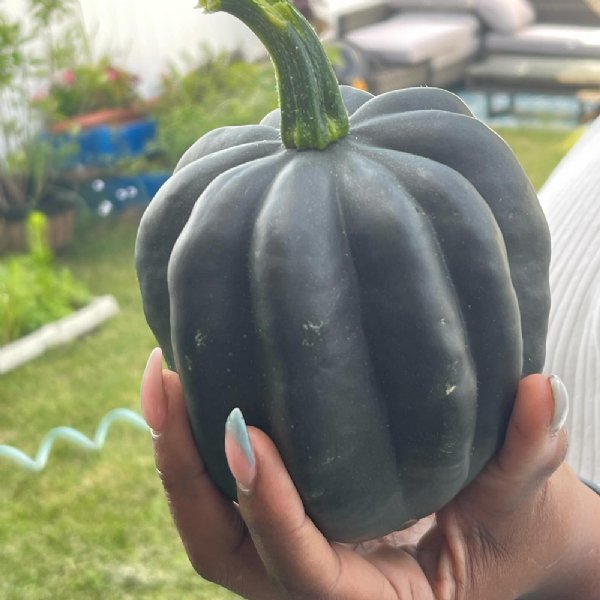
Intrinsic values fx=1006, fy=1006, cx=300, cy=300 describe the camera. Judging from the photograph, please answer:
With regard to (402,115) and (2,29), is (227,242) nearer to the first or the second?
(402,115)

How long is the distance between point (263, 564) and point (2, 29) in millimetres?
4191

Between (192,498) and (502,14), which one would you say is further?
(502,14)

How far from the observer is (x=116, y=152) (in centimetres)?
580

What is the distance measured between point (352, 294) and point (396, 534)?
0.43m

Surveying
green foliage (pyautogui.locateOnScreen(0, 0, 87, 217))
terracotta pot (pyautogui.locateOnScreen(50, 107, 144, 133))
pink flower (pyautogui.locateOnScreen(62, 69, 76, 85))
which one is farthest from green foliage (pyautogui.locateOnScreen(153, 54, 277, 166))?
green foliage (pyautogui.locateOnScreen(0, 0, 87, 217))

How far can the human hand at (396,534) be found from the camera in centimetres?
96

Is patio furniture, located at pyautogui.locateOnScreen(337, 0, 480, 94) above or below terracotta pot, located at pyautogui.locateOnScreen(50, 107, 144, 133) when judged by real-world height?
below

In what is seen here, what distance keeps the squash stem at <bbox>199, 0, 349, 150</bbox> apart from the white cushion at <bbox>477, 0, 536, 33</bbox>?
30.1 ft

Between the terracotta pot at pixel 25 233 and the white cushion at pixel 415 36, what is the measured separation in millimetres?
4212

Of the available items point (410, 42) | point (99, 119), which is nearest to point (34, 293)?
point (99, 119)

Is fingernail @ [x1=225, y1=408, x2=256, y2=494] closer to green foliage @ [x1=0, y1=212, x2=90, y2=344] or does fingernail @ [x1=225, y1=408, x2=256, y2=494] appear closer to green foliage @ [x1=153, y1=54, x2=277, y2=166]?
green foliage @ [x1=0, y1=212, x2=90, y2=344]

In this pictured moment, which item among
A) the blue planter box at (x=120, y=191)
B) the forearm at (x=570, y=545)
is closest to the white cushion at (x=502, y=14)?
the blue planter box at (x=120, y=191)

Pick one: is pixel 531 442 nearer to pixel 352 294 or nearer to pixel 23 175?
pixel 352 294

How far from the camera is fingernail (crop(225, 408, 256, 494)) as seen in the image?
91cm
